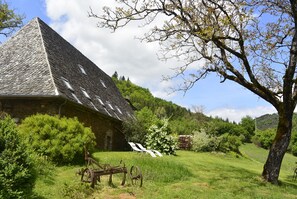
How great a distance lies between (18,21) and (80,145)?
2025 centimetres

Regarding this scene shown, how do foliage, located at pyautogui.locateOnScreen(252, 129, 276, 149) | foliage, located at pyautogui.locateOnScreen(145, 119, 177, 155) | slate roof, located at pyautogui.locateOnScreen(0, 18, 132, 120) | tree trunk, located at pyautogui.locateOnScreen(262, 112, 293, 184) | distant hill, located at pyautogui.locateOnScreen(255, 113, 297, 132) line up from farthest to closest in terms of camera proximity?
distant hill, located at pyautogui.locateOnScreen(255, 113, 297, 132) < foliage, located at pyautogui.locateOnScreen(252, 129, 276, 149) < foliage, located at pyautogui.locateOnScreen(145, 119, 177, 155) < slate roof, located at pyautogui.locateOnScreen(0, 18, 132, 120) < tree trunk, located at pyautogui.locateOnScreen(262, 112, 293, 184)

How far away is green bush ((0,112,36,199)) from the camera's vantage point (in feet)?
22.3

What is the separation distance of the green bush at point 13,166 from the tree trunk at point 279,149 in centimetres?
1021

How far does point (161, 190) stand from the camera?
406 inches

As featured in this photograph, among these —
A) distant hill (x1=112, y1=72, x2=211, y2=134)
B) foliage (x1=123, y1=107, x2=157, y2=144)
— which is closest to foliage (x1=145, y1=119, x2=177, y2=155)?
foliage (x1=123, y1=107, x2=157, y2=144)

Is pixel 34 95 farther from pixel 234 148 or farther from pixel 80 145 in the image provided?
pixel 234 148

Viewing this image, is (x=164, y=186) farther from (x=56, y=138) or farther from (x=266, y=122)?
(x=266, y=122)

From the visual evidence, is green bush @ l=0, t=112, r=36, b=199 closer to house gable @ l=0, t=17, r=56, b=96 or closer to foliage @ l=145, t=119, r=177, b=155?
house gable @ l=0, t=17, r=56, b=96

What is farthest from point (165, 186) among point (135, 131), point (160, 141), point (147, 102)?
point (147, 102)

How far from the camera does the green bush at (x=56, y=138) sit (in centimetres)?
1345

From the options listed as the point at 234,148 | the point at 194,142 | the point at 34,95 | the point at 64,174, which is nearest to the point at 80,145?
the point at 64,174

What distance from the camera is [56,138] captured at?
13883mm

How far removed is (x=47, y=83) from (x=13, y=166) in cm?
977

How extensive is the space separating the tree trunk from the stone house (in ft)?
32.3
